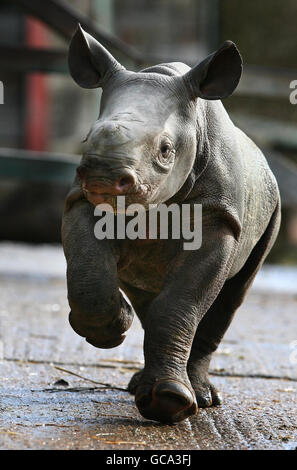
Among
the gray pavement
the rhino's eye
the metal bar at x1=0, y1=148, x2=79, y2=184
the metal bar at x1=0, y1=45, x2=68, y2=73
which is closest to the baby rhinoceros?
the rhino's eye

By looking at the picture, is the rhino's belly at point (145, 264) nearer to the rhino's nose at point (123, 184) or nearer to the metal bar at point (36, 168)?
the rhino's nose at point (123, 184)

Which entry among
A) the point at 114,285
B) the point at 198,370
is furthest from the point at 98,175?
the point at 198,370

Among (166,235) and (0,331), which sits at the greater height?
(166,235)

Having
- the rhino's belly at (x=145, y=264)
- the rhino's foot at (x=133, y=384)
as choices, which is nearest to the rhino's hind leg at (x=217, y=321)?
the rhino's foot at (x=133, y=384)

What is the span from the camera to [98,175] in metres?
2.69

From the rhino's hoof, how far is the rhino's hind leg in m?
0.54

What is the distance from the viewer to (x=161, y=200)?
3.04 metres

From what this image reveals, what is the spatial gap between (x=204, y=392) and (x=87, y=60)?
1.37 metres

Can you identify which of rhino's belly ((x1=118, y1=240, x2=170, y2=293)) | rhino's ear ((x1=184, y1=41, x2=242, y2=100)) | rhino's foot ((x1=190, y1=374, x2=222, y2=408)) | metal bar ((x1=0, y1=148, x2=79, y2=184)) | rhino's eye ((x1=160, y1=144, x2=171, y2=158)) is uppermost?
rhino's ear ((x1=184, y1=41, x2=242, y2=100))

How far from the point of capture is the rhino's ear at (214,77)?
10.5 feet

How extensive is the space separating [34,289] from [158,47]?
16.5 feet

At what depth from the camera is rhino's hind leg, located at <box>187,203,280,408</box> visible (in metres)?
3.62

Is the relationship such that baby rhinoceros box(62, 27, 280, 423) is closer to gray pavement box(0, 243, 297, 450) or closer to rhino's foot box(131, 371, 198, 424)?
rhino's foot box(131, 371, 198, 424)
